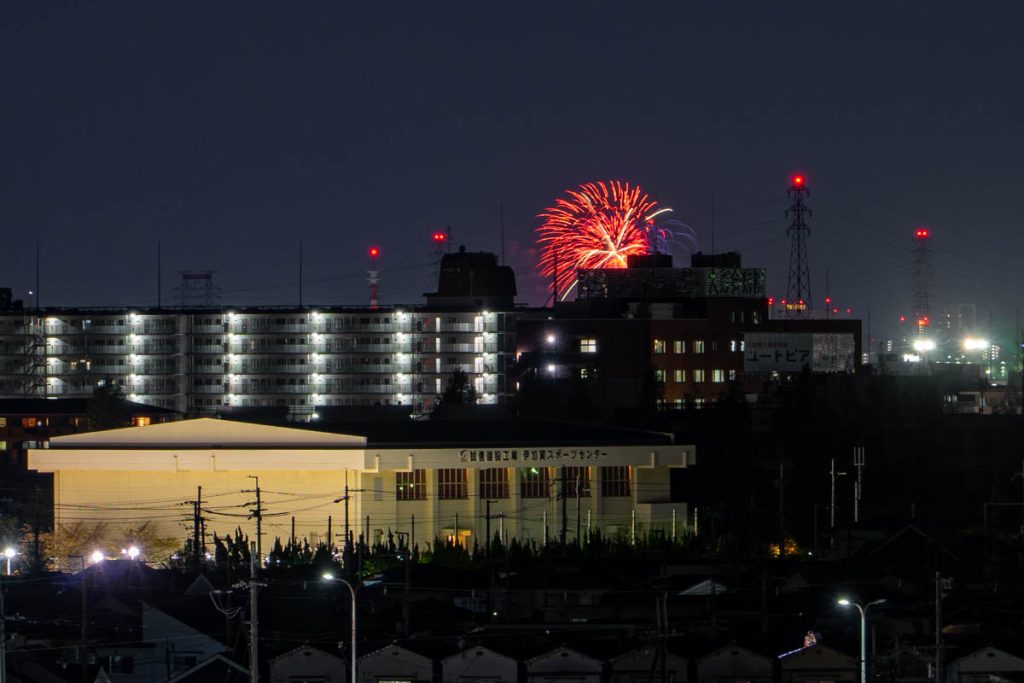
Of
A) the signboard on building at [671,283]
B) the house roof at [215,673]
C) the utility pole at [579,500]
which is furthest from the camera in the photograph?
the signboard on building at [671,283]

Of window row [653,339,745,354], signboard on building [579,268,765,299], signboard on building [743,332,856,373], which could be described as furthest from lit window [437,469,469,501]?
signboard on building [579,268,765,299]

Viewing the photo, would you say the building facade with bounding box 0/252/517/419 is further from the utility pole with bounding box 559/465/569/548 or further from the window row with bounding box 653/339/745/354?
the utility pole with bounding box 559/465/569/548

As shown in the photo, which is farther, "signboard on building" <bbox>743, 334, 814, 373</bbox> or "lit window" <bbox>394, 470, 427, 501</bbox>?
"signboard on building" <bbox>743, 334, 814, 373</bbox>

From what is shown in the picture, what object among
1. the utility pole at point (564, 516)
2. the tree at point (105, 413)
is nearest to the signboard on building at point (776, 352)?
the tree at point (105, 413)

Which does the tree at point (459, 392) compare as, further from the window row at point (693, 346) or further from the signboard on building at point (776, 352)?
the signboard on building at point (776, 352)

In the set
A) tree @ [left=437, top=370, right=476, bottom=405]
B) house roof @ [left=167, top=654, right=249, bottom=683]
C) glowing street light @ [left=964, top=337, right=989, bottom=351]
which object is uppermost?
glowing street light @ [left=964, top=337, right=989, bottom=351]

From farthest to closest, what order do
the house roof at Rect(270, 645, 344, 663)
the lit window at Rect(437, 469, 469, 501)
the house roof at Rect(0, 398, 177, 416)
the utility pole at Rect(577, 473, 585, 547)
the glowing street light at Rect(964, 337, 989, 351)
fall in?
the glowing street light at Rect(964, 337, 989, 351) < the house roof at Rect(0, 398, 177, 416) < the lit window at Rect(437, 469, 469, 501) < the utility pole at Rect(577, 473, 585, 547) < the house roof at Rect(270, 645, 344, 663)

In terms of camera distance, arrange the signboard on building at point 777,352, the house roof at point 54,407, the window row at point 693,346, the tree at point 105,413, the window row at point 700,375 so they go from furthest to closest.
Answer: the house roof at point 54,407
the window row at point 700,375
the window row at point 693,346
the signboard on building at point 777,352
the tree at point 105,413

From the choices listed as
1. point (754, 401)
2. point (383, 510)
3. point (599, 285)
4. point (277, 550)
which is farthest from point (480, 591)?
point (599, 285)

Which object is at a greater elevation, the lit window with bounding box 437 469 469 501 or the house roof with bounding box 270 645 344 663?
the lit window with bounding box 437 469 469 501
